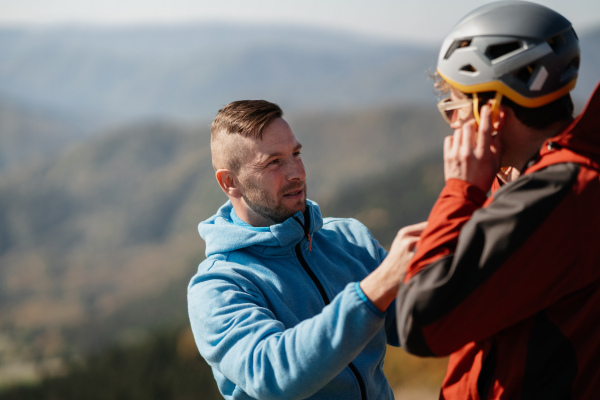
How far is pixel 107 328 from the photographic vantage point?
28047mm

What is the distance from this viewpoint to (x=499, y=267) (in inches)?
74.4

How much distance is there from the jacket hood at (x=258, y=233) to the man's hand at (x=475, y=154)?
1.11 metres

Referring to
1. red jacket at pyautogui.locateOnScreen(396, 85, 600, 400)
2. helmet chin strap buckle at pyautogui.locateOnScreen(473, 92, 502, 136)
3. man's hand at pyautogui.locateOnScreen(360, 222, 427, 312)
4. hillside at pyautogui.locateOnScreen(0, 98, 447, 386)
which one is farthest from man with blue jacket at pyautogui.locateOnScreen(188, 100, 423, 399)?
hillside at pyautogui.locateOnScreen(0, 98, 447, 386)

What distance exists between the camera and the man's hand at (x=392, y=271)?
2180 millimetres

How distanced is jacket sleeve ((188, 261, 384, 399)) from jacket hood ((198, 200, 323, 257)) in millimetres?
294

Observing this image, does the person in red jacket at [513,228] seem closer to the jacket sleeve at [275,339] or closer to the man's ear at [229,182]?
the jacket sleeve at [275,339]

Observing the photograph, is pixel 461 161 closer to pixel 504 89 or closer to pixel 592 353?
pixel 504 89

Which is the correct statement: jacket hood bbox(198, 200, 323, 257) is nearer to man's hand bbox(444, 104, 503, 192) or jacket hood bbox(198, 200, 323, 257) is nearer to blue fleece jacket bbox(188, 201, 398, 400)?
blue fleece jacket bbox(188, 201, 398, 400)

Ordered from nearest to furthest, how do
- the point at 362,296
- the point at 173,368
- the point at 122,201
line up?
1. the point at 362,296
2. the point at 173,368
3. the point at 122,201

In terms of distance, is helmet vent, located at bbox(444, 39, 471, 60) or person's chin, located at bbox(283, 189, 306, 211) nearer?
helmet vent, located at bbox(444, 39, 471, 60)

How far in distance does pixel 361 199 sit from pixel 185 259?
10.1 m

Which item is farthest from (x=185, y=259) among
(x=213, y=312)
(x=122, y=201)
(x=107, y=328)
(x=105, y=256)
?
(x=213, y=312)

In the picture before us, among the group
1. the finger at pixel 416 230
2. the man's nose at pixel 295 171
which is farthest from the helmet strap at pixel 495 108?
the man's nose at pixel 295 171

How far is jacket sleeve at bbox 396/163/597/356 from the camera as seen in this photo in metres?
1.88
